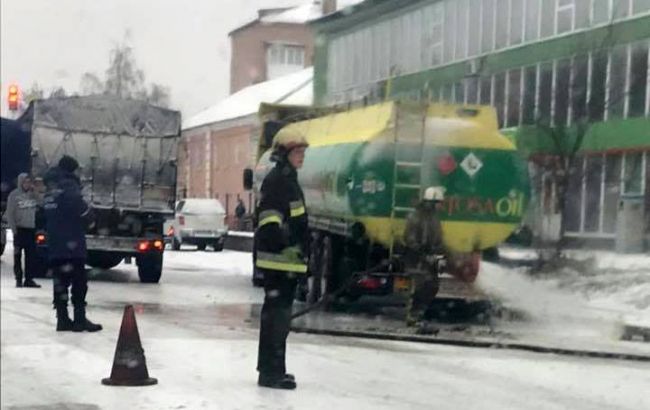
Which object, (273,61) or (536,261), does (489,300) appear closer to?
(536,261)

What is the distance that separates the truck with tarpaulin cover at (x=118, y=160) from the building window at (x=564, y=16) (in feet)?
50.0

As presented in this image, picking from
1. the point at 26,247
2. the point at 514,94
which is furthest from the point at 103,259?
the point at 514,94

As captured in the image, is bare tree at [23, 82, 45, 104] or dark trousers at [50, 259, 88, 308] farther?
dark trousers at [50, 259, 88, 308]

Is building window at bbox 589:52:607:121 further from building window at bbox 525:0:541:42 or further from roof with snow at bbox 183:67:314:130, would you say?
roof with snow at bbox 183:67:314:130

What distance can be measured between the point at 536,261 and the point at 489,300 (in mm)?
8744

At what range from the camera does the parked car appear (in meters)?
34.9

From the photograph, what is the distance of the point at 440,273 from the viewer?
15617mm

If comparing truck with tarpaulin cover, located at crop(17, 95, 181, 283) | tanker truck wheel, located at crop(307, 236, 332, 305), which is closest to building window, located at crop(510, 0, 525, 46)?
truck with tarpaulin cover, located at crop(17, 95, 181, 283)

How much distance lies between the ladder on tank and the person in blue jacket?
4365 millimetres

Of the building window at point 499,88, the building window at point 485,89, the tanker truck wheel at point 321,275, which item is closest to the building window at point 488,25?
the building window at point 485,89

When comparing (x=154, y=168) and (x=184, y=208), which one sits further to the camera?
(x=184, y=208)

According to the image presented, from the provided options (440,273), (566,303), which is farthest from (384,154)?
(566,303)

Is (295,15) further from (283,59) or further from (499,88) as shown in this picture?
(499,88)

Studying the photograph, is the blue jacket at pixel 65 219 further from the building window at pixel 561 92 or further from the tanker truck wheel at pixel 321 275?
the building window at pixel 561 92
